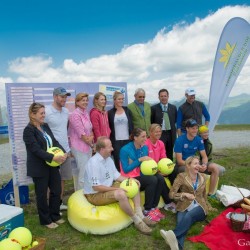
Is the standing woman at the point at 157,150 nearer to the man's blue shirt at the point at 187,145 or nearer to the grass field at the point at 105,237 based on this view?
the grass field at the point at 105,237

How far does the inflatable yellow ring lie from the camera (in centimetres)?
434

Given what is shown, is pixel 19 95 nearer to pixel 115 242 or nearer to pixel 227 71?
pixel 115 242

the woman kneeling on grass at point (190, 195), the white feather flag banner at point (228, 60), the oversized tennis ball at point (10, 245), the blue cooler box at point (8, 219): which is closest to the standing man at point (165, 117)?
the woman kneeling on grass at point (190, 195)

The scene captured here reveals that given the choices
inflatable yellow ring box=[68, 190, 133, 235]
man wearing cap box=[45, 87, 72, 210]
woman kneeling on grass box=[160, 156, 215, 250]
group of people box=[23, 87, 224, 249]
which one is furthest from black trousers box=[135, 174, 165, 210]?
man wearing cap box=[45, 87, 72, 210]

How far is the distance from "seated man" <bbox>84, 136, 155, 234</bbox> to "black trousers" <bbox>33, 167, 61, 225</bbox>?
54 cm

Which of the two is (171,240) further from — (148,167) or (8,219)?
(8,219)

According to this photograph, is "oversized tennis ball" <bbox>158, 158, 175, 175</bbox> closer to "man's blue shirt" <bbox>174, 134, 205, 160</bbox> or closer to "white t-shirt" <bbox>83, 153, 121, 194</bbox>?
"man's blue shirt" <bbox>174, 134, 205, 160</bbox>

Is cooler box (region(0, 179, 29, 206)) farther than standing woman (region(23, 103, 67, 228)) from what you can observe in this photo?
Yes

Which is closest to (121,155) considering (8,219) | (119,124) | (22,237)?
(119,124)

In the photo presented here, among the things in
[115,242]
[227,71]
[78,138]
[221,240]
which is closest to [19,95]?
[78,138]

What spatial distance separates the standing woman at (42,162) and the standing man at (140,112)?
73.3 inches

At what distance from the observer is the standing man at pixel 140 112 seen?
615cm

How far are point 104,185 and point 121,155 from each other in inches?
29.7

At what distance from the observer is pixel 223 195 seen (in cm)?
521
